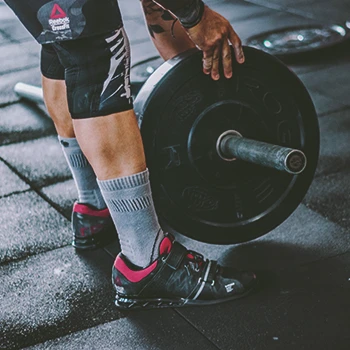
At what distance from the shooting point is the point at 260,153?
143 cm

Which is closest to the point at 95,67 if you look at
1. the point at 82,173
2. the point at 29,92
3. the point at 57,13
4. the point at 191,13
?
the point at 57,13

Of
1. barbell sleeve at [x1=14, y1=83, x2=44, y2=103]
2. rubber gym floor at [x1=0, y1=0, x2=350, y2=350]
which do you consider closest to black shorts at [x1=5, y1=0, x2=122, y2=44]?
rubber gym floor at [x1=0, y1=0, x2=350, y2=350]

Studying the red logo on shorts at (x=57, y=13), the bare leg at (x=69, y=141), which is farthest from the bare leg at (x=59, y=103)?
the red logo on shorts at (x=57, y=13)

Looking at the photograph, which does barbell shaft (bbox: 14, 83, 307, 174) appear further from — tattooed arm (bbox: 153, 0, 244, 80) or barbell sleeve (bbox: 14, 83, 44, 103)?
barbell sleeve (bbox: 14, 83, 44, 103)

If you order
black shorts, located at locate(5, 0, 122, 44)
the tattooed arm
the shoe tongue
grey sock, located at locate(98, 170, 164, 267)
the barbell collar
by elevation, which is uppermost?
black shorts, located at locate(5, 0, 122, 44)

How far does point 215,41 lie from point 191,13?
87 millimetres

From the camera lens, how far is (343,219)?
5.87ft

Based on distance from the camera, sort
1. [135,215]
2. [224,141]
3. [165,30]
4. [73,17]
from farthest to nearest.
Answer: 1. [165,30]
2. [224,141]
3. [135,215]
4. [73,17]

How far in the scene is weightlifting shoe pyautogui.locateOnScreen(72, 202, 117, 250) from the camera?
5.68 feet

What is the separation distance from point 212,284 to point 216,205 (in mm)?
207

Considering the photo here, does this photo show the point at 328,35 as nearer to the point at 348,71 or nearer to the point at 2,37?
the point at 348,71

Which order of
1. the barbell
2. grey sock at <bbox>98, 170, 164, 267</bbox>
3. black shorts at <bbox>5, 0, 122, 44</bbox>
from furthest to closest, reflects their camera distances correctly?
the barbell, grey sock at <bbox>98, 170, 164, 267</bbox>, black shorts at <bbox>5, 0, 122, 44</bbox>

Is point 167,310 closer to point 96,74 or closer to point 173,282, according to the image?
point 173,282

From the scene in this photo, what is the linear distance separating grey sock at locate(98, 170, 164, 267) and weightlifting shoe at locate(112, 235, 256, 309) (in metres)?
0.02
